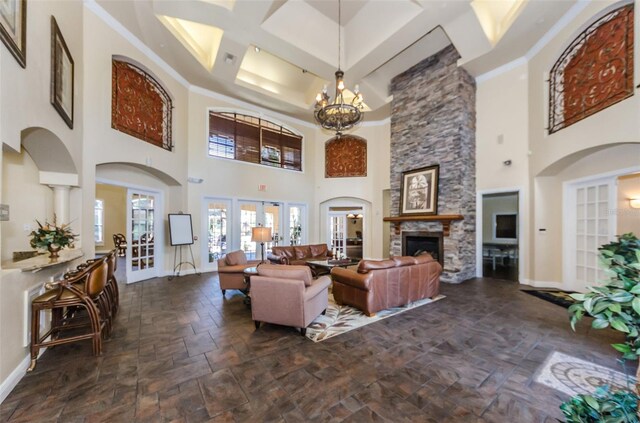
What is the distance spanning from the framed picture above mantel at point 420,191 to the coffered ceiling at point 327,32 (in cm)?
267

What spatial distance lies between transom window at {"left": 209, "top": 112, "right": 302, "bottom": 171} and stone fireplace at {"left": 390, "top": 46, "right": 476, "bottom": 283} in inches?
156

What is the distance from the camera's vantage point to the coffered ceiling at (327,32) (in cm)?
450

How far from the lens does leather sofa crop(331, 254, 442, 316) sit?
372cm

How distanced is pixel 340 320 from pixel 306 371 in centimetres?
128

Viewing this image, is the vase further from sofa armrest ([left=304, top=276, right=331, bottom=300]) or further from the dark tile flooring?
sofa armrest ([left=304, top=276, right=331, bottom=300])

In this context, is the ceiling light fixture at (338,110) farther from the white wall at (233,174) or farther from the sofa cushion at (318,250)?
the white wall at (233,174)

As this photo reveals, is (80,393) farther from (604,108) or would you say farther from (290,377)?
(604,108)

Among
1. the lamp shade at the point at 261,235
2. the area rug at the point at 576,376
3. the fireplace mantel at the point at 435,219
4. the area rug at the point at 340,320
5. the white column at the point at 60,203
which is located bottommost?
the area rug at the point at 340,320

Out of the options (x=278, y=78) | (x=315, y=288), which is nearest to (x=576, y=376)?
(x=315, y=288)

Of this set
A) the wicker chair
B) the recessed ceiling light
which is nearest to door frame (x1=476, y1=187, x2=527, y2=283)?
the recessed ceiling light

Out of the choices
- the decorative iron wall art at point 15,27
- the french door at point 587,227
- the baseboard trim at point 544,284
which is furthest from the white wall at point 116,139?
the french door at point 587,227

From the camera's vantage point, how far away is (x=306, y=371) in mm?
2387

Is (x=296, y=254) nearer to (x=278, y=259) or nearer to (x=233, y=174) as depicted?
(x=278, y=259)

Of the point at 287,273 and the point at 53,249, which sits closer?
the point at 53,249
